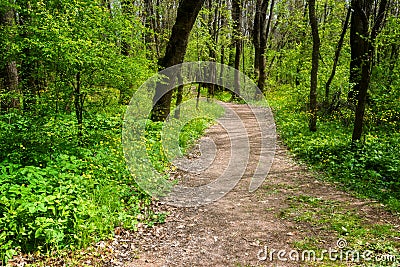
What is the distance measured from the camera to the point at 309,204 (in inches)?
225

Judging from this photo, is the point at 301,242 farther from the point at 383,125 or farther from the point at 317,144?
the point at 383,125

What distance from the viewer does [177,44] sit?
33.1ft

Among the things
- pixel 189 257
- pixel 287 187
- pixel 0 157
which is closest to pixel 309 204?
pixel 287 187

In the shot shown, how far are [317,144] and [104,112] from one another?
6084 mm

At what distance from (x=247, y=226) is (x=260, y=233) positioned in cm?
29

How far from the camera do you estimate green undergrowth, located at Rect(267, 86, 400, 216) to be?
6375 millimetres

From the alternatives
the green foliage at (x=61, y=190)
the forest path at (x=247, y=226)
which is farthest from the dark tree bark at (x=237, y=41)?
the green foliage at (x=61, y=190)
